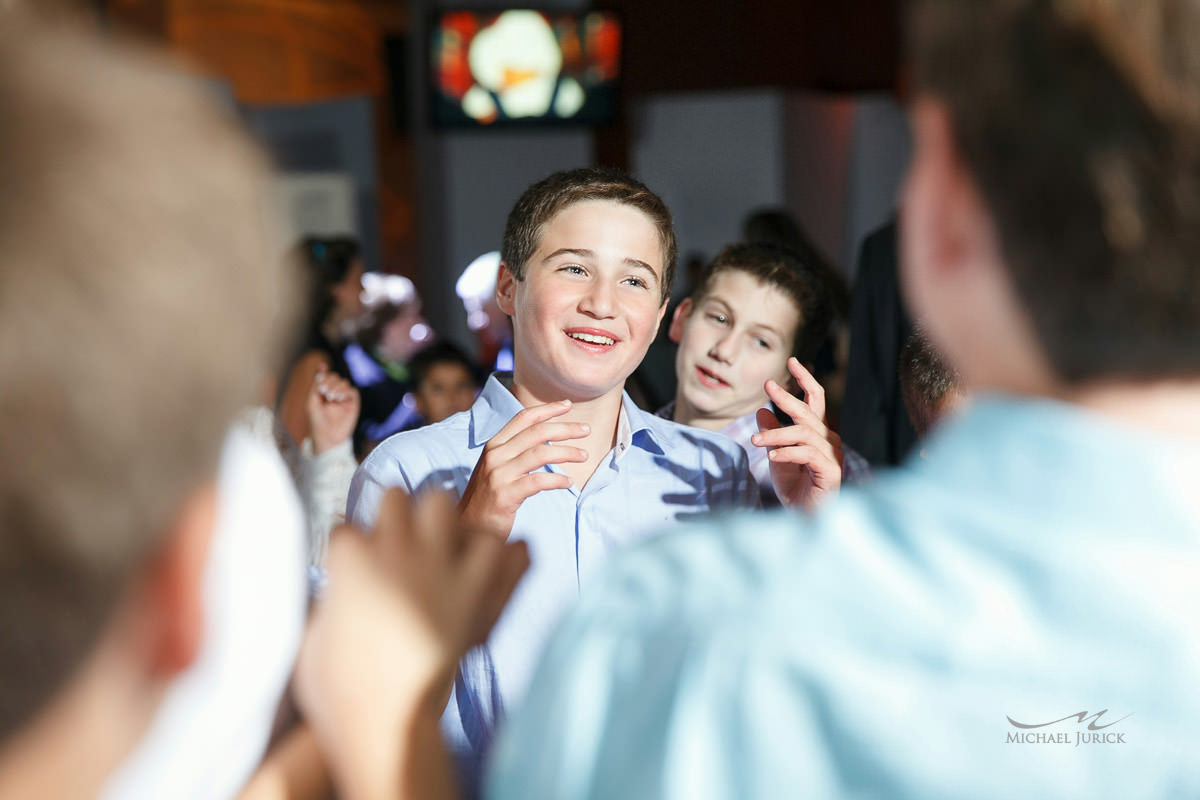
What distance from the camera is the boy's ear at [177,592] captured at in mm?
440

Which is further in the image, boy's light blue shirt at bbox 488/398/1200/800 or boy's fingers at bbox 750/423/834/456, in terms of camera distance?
boy's fingers at bbox 750/423/834/456

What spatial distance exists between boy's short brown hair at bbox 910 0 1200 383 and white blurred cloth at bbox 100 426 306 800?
36 cm

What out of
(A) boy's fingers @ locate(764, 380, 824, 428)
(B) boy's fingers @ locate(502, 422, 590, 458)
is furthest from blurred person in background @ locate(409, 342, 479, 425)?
(B) boy's fingers @ locate(502, 422, 590, 458)

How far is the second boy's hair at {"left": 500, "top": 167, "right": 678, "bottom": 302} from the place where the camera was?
5.20 feet

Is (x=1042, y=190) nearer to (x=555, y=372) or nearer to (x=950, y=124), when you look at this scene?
(x=950, y=124)

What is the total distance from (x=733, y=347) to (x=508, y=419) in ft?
2.06

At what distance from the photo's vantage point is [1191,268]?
1.58ft

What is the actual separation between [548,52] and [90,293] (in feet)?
17.2

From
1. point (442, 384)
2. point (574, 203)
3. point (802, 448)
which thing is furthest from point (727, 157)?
point (802, 448)

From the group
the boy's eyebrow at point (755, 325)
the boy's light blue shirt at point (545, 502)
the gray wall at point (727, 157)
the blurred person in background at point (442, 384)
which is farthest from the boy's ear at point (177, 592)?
the gray wall at point (727, 157)

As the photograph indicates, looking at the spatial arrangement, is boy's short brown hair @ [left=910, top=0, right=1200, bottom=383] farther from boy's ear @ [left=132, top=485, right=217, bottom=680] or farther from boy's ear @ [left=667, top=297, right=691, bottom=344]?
boy's ear @ [left=667, top=297, right=691, bottom=344]

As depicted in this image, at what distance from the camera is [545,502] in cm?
152

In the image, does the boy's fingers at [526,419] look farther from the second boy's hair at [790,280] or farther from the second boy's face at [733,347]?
the second boy's hair at [790,280]

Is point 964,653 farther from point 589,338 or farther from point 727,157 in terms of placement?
point 727,157
